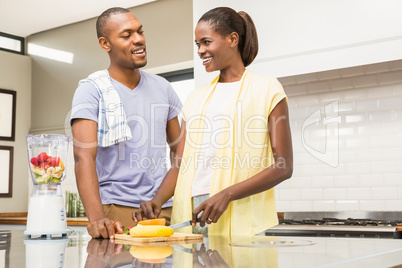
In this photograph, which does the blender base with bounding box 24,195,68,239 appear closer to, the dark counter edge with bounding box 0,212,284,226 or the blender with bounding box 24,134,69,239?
the blender with bounding box 24,134,69,239

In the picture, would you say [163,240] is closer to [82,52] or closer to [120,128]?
[120,128]

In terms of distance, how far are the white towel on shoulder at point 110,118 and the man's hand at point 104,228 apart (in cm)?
30

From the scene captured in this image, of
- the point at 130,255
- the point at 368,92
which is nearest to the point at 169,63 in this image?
the point at 368,92

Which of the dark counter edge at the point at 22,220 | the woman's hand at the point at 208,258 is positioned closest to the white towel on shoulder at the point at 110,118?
the woman's hand at the point at 208,258

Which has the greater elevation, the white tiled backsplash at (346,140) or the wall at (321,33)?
the wall at (321,33)

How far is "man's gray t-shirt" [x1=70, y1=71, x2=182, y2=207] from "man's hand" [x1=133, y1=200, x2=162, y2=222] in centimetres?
9

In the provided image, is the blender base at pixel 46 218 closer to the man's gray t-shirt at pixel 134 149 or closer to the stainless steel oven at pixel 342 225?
the man's gray t-shirt at pixel 134 149

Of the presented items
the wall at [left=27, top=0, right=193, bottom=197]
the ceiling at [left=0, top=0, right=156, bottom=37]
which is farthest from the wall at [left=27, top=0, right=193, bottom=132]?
the ceiling at [left=0, top=0, right=156, bottom=37]

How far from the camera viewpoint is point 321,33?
2.72 m

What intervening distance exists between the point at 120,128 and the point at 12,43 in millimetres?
4271

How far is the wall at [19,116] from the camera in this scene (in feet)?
16.9

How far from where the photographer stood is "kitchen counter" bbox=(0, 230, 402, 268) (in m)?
0.77

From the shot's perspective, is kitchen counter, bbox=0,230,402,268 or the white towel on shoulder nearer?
kitchen counter, bbox=0,230,402,268

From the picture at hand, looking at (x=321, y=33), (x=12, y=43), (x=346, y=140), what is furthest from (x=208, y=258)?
(x=12, y=43)
